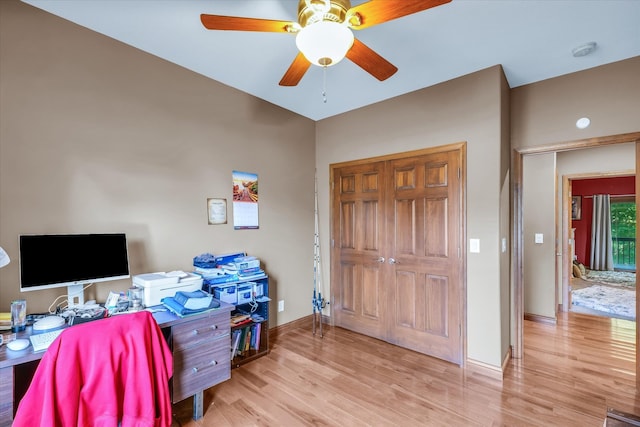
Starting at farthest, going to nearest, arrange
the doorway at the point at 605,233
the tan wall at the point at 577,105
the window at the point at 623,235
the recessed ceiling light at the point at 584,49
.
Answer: the window at the point at 623,235 → the doorway at the point at 605,233 → the tan wall at the point at 577,105 → the recessed ceiling light at the point at 584,49

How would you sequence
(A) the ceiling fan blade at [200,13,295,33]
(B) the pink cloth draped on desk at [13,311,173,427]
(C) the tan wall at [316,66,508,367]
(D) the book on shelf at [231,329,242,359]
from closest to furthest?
(B) the pink cloth draped on desk at [13,311,173,427], (A) the ceiling fan blade at [200,13,295,33], (C) the tan wall at [316,66,508,367], (D) the book on shelf at [231,329,242,359]

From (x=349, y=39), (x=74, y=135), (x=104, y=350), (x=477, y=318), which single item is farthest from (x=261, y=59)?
(x=477, y=318)

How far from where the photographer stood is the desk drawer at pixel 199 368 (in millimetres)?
1902

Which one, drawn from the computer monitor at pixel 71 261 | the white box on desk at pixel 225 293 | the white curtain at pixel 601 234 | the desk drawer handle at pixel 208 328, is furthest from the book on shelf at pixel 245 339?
the white curtain at pixel 601 234

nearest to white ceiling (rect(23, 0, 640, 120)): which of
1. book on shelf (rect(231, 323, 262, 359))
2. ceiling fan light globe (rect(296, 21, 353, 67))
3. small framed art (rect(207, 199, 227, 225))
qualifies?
ceiling fan light globe (rect(296, 21, 353, 67))

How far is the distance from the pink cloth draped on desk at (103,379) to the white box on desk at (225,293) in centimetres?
86

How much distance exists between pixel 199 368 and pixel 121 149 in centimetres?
173

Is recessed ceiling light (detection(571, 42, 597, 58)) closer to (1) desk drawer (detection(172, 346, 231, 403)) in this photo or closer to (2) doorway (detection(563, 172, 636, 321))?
(1) desk drawer (detection(172, 346, 231, 403))

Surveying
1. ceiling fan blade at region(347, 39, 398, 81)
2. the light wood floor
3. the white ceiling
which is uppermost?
the white ceiling

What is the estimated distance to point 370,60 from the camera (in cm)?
175

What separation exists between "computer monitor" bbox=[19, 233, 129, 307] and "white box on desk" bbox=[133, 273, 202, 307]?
15 centimetres

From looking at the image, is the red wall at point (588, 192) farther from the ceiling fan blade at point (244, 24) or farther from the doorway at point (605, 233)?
the ceiling fan blade at point (244, 24)

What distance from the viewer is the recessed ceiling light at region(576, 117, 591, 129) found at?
8.43 ft

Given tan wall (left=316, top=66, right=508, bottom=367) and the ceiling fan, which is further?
tan wall (left=316, top=66, right=508, bottom=367)
